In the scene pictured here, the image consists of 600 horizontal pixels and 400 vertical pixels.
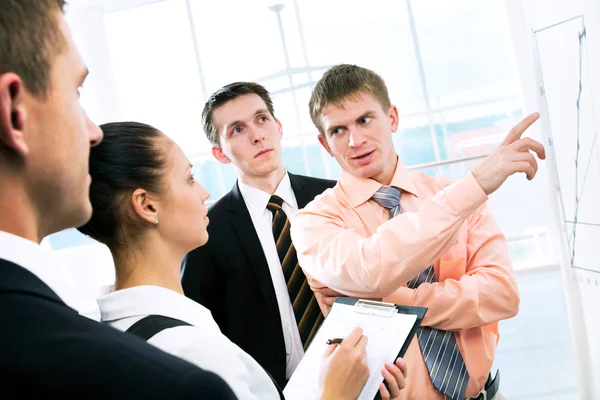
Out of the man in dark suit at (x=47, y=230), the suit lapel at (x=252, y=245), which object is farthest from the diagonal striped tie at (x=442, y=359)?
Answer: the man in dark suit at (x=47, y=230)

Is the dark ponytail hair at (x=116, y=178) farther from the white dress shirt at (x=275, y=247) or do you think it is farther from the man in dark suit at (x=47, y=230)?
the white dress shirt at (x=275, y=247)

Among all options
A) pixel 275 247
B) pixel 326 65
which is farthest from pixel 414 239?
pixel 326 65

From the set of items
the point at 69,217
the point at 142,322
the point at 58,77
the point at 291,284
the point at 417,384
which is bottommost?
the point at 417,384

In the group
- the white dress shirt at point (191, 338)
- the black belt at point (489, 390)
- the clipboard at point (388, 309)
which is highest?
the white dress shirt at point (191, 338)

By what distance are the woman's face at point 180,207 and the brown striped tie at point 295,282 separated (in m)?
0.65

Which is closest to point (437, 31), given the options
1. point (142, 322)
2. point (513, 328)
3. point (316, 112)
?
point (513, 328)

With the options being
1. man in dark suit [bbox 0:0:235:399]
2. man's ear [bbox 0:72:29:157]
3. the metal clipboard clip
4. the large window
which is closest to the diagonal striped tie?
the metal clipboard clip

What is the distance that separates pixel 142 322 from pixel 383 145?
93 cm

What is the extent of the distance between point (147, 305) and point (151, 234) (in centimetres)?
18

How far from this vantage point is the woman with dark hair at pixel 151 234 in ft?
3.62

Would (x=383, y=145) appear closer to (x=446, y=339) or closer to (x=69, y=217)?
(x=446, y=339)

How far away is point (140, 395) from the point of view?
48cm

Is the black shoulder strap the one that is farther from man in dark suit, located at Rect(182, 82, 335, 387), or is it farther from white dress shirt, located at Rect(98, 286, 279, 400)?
man in dark suit, located at Rect(182, 82, 335, 387)

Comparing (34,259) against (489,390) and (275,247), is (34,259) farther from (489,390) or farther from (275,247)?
(275,247)
